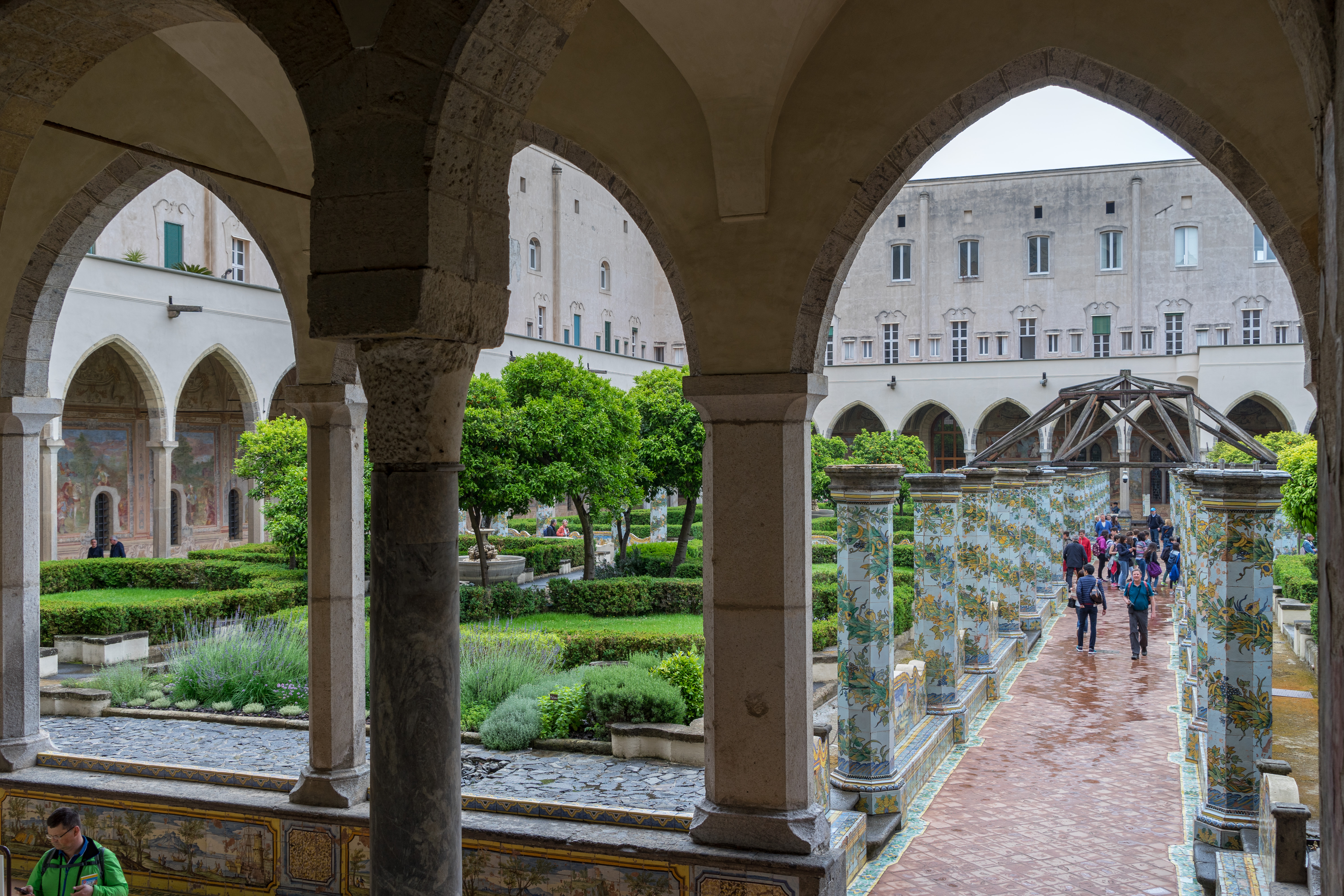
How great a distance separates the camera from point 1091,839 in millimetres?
6902

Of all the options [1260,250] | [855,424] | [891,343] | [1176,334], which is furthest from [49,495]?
[1260,250]

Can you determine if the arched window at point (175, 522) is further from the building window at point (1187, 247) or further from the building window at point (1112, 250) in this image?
the building window at point (1187, 247)

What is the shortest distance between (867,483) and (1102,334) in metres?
31.2

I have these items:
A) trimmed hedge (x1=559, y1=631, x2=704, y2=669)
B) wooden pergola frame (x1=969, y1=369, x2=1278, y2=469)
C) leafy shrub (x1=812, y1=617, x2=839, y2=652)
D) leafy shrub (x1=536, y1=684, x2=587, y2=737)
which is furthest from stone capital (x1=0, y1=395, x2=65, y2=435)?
wooden pergola frame (x1=969, y1=369, x2=1278, y2=469)

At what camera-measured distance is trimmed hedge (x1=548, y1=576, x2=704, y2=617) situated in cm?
1462

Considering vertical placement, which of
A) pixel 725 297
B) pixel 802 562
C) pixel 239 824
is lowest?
pixel 239 824

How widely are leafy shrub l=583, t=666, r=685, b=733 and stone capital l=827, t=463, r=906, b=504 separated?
187 cm

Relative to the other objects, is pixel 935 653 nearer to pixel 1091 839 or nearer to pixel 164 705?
pixel 1091 839

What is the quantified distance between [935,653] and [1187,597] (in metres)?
2.80

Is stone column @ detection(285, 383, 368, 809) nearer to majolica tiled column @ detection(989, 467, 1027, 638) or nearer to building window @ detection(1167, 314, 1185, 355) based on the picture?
majolica tiled column @ detection(989, 467, 1027, 638)

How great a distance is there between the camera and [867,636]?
727 cm

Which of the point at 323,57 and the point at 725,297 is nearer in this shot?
the point at 323,57

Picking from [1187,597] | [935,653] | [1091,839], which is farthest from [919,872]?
[1187,597]

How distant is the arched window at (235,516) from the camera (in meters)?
24.7
